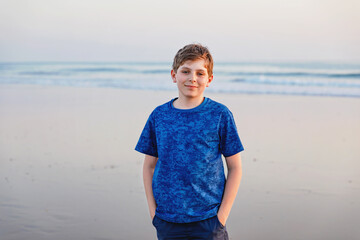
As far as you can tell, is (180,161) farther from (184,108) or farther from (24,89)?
(24,89)

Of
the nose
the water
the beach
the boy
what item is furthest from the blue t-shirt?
the water

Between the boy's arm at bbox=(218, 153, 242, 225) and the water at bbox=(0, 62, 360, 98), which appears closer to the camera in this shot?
the boy's arm at bbox=(218, 153, 242, 225)

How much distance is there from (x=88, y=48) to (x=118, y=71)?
1410 mm

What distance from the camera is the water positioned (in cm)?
980

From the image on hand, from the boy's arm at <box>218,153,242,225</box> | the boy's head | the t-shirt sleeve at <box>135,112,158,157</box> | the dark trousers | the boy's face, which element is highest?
the boy's head

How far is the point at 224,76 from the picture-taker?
11711 mm

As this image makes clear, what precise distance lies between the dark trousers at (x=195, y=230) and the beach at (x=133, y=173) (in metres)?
1.37

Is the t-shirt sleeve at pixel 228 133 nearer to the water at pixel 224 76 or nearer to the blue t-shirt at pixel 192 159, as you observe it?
the blue t-shirt at pixel 192 159

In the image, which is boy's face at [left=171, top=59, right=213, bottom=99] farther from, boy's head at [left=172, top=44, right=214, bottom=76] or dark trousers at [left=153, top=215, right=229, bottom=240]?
dark trousers at [left=153, top=215, right=229, bottom=240]

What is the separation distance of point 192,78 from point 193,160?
37 centimetres

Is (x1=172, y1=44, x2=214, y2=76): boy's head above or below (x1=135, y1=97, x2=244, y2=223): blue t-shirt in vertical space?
above

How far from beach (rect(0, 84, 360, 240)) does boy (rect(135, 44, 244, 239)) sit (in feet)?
4.61

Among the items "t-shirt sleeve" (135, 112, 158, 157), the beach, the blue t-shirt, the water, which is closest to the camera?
the blue t-shirt

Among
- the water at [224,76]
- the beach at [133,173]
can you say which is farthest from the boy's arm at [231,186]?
the water at [224,76]
